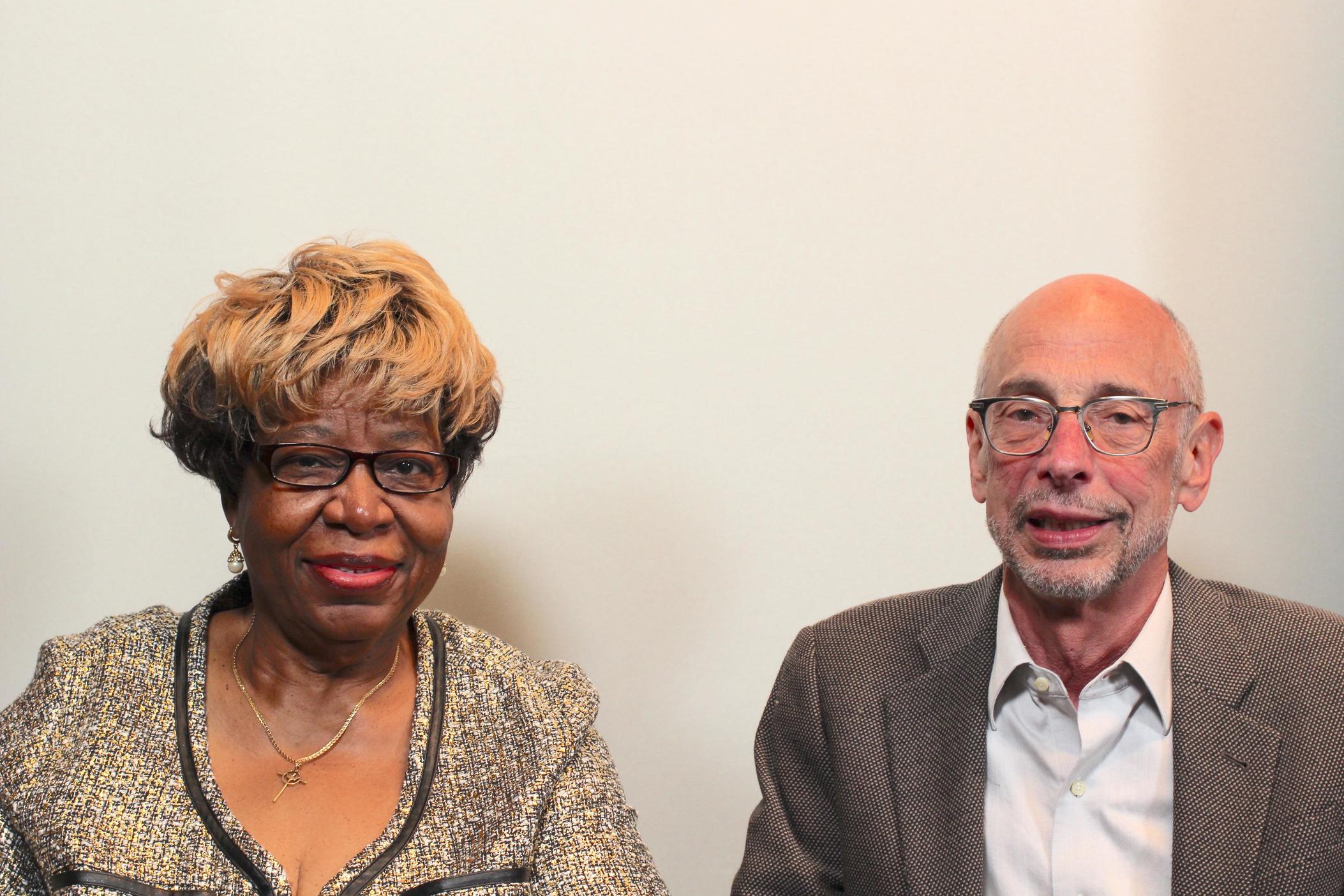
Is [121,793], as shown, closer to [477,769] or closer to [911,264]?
[477,769]

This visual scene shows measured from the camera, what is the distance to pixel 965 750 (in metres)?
1.82

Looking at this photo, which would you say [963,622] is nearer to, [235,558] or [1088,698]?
[1088,698]

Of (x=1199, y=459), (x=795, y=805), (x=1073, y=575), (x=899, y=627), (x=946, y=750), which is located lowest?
(x=795, y=805)

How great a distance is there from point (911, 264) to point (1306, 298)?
2.35ft

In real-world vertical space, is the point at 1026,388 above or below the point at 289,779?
above

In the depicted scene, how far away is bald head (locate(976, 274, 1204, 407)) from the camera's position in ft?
5.82

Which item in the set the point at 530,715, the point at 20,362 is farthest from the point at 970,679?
the point at 20,362

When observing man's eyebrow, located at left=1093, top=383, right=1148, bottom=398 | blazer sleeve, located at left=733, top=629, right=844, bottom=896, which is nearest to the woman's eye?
blazer sleeve, located at left=733, top=629, right=844, bottom=896

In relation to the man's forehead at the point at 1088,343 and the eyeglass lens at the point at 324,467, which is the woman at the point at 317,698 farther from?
the man's forehead at the point at 1088,343

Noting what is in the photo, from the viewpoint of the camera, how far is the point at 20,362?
2.45 meters

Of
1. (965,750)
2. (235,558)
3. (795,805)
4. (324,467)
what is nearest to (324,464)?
(324,467)

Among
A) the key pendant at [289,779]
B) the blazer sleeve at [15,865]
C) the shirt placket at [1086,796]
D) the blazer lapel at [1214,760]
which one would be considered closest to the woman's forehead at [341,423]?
the key pendant at [289,779]

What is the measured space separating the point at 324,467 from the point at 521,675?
0.43 meters

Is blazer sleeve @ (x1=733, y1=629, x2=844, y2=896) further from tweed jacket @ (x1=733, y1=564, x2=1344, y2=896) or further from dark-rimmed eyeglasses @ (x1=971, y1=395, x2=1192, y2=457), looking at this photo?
dark-rimmed eyeglasses @ (x1=971, y1=395, x2=1192, y2=457)
